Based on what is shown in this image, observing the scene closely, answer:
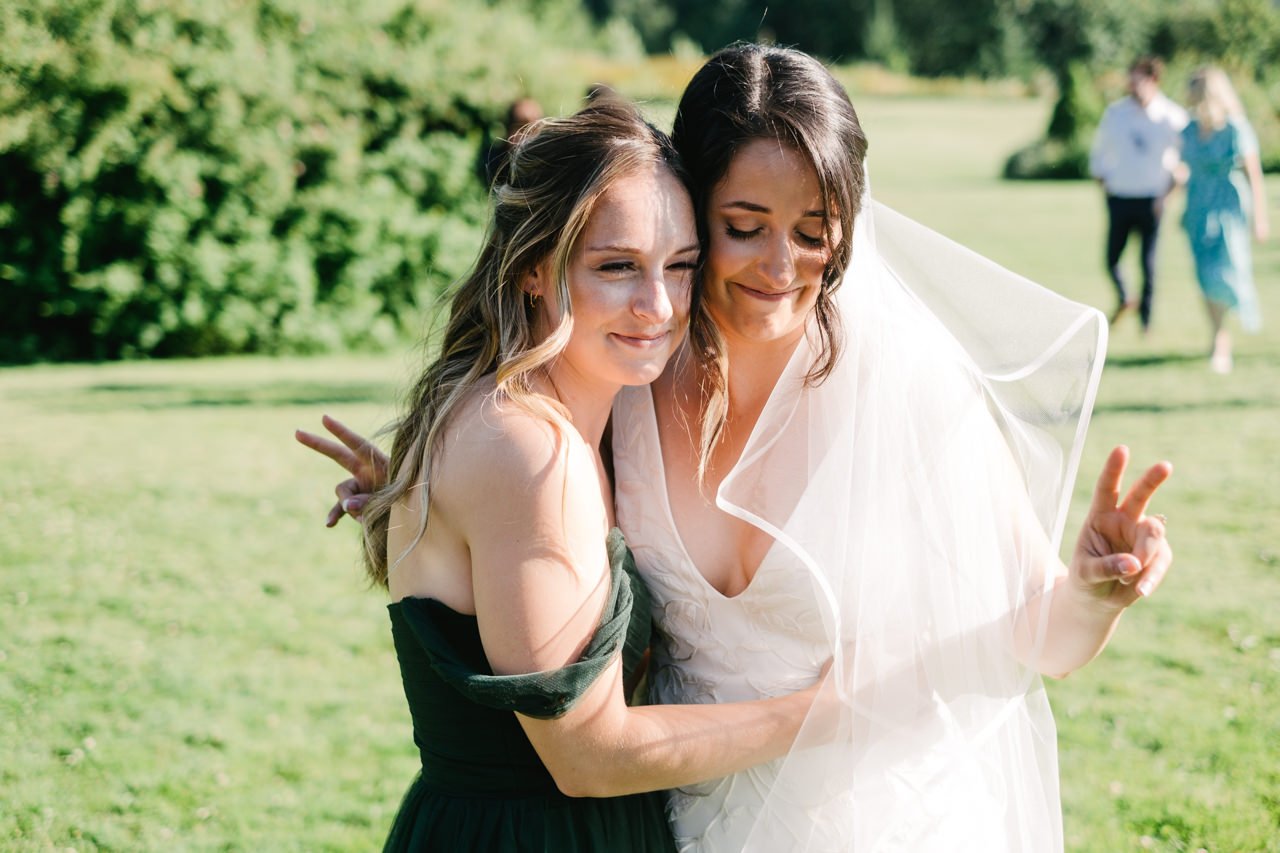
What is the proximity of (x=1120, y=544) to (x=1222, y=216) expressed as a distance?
31.5ft

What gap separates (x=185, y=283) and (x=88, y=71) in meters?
2.36

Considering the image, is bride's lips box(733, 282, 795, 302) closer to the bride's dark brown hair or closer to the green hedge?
the bride's dark brown hair

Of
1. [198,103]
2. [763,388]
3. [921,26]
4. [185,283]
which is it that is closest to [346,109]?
[198,103]

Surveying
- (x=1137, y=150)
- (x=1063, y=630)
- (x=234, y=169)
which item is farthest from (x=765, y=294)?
(x=234, y=169)

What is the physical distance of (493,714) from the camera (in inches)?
88.4

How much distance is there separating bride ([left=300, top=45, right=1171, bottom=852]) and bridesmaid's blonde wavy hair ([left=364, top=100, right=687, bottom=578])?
0.29 metres

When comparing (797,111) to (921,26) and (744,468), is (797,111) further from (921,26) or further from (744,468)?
(921,26)

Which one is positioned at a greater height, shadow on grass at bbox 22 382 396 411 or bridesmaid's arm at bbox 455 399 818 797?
bridesmaid's arm at bbox 455 399 818 797

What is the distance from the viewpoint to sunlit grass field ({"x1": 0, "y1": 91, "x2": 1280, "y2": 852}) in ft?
13.7

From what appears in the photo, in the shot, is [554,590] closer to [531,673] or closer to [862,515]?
[531,673]

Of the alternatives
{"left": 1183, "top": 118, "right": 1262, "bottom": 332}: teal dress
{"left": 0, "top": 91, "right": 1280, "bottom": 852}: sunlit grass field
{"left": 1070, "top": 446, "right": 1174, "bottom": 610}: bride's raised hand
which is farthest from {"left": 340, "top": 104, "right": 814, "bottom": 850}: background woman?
{"left": 1183, "top": 118, "right": 1262, "bottom": 332}: teal dress

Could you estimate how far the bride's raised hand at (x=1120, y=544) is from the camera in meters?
2.10

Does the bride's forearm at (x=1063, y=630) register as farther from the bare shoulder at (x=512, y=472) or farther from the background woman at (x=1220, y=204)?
the background woman at (x=1220, y=204)

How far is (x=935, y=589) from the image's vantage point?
2.35 meters
